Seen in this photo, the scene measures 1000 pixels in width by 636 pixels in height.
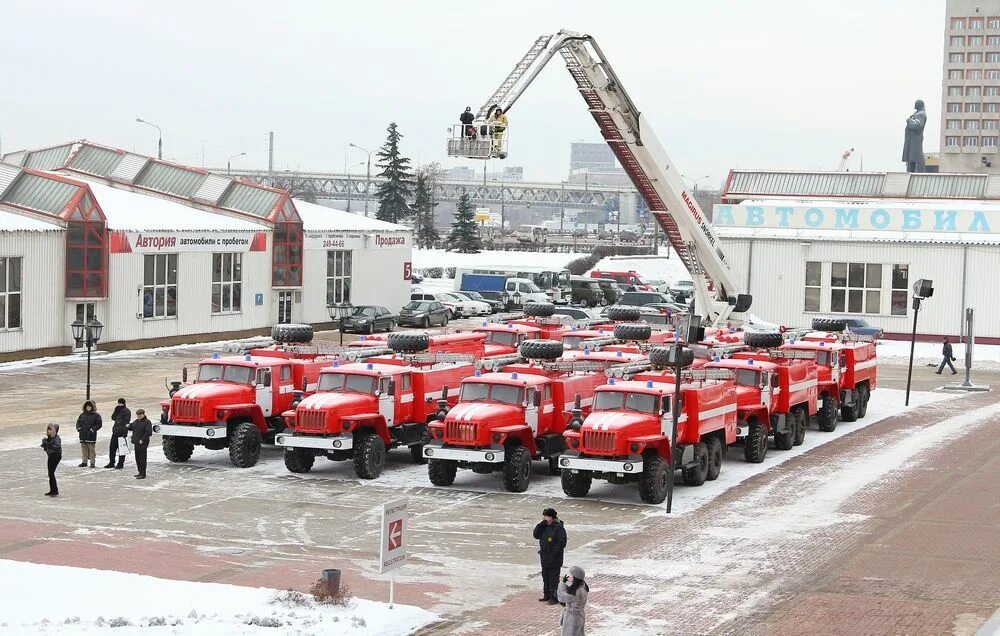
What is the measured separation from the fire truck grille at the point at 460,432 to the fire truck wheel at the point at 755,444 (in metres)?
7.03

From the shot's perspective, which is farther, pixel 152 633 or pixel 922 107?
pixel 922 107

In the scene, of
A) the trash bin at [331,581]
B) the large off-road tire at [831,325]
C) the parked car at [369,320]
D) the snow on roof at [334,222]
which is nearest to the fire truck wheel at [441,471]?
the trash bin at [331,581]

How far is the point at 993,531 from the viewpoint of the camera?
23.2 meters

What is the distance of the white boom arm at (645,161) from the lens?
41781mm

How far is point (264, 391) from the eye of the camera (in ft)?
98.4

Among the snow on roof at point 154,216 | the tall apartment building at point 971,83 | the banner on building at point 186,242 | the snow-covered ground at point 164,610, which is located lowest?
the snow-covered ground at point 164,610

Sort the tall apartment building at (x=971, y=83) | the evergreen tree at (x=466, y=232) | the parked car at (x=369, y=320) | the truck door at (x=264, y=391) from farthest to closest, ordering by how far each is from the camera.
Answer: the tall apartment building at (x=971, y=83), the evergreen tree at (x=466, y=232), the parked car at (x=369, y=320), the truck door at (x=264, y=391)

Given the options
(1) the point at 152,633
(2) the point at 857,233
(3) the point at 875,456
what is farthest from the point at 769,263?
(1) the point at 152,633

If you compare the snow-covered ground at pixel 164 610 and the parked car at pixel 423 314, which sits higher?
the parked car at pixel 423 314

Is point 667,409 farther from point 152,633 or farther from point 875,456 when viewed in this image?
point 152,633

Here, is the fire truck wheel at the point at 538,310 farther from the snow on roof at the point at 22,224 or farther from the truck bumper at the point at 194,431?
the truck bumper at the point at 194,431

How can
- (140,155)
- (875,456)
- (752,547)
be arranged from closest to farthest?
(752,547), (875,456), (140,155)

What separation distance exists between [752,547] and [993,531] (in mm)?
4316

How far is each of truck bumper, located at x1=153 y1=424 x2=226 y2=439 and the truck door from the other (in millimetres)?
1508
